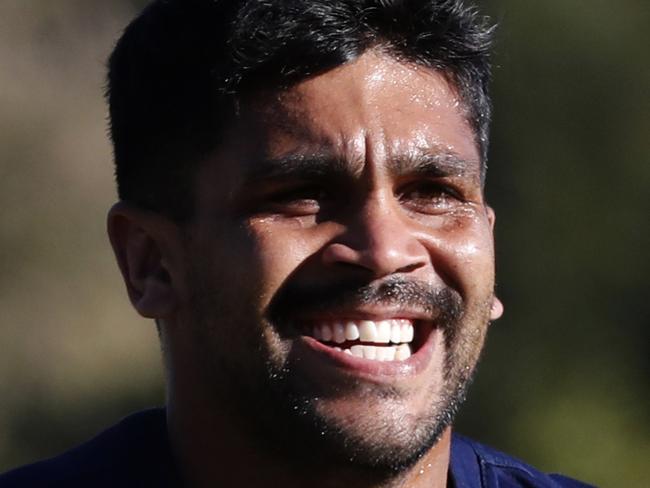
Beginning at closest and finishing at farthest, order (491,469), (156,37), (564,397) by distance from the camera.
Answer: (156,37), (491,469), (564,397)

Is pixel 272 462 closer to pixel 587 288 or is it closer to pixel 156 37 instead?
pixel 156 37

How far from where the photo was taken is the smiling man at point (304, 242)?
2.74m

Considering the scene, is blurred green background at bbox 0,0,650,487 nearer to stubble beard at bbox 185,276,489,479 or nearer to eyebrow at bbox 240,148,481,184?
stubble beard at bbox 185,276,489,479

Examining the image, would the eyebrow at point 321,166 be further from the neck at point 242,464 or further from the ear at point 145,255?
the neck at point 242,464

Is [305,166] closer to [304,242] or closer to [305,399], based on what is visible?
[304,242]

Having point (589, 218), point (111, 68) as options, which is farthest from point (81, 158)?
point (111, 68)

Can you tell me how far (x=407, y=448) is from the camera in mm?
2754

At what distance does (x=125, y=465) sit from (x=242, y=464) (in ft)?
0.86

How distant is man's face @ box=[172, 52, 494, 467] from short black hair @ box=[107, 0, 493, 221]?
0.16ft

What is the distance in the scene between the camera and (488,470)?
3242 mm

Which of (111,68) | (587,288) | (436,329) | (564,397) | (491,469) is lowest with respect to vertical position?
(564,397)

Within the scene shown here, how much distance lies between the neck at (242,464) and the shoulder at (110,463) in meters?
0.05

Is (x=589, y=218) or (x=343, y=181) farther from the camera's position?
(x=589, y=218)

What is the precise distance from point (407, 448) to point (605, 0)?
6134 millimetres
